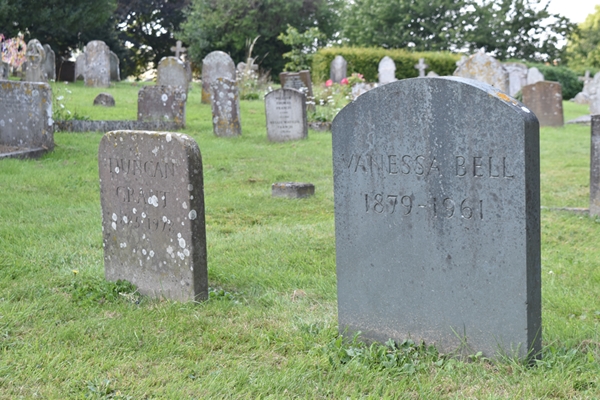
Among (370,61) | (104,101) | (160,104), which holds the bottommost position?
(160,104)

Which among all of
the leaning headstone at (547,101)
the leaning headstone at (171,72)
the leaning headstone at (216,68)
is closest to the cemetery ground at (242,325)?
the leaning headstone at (547,101)

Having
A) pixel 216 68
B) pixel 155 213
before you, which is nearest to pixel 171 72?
pixel 216 68

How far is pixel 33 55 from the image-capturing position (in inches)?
782

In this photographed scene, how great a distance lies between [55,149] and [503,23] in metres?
38.8

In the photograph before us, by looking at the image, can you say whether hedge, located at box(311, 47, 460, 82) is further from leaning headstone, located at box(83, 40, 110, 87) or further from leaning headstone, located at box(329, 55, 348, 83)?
leaning headstone, located at box(83, 40, 110, 87)

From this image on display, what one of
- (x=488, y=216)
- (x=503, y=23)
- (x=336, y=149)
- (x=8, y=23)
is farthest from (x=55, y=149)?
(x=503, y=23)

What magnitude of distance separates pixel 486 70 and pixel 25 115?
1274 centimetres

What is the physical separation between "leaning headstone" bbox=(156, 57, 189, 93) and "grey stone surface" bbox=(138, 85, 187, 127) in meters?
6.76

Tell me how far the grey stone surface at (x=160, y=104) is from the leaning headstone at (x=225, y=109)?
805mm

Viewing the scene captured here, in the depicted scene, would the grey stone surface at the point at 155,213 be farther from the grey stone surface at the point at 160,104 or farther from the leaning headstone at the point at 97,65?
the leaning headstone at the point at 97,65

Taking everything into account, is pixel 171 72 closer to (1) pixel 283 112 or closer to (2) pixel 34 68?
(2) pixel 34 68

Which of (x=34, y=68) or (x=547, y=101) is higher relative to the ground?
(x=34, y=68)

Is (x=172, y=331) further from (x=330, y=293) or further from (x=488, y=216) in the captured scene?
(x=488, y=216)

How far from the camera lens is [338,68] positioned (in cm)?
2966
